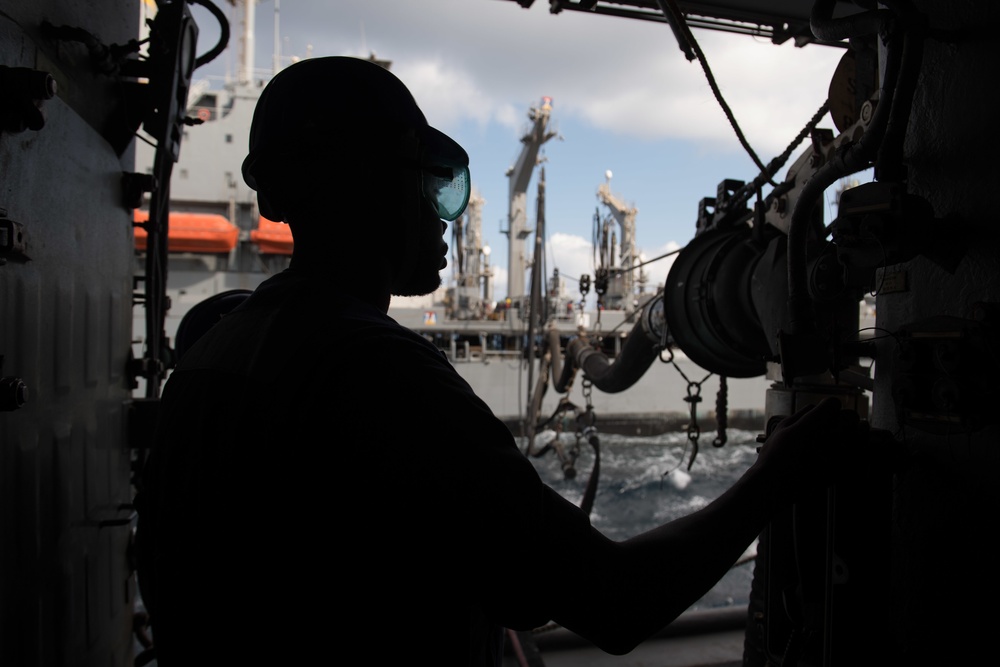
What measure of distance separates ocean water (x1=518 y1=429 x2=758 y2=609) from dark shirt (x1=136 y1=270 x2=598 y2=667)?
36.9ft

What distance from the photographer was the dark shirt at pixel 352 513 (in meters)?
0.82

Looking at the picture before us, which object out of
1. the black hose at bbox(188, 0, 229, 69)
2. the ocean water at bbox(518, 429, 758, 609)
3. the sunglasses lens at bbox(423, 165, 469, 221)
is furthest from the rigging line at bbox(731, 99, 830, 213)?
the ocean water at bbox(518, 429, 758, 609)

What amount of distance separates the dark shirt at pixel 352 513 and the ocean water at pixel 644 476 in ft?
36.9

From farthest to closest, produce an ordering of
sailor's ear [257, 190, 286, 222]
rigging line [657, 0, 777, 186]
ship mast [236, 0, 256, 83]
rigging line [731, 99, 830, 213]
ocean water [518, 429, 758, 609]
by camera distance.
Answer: ship mast [236, 0, 256, 83] → ocean water [518, 429, 758, 609] → rigging line [731, 99, 830, 213] → rigging line [657, 0, 777, 186] → sailor's ear [257, 190, 286, 222]

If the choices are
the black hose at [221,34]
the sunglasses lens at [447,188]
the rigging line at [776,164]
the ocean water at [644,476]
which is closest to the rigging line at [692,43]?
the rigging line at [776,164]

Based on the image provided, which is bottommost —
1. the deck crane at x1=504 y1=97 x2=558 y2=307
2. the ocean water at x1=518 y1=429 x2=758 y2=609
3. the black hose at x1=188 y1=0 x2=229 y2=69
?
the ocean water at x1=518 y1=429 x2=758 y2=609

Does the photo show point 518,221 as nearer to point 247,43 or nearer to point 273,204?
point 247,43

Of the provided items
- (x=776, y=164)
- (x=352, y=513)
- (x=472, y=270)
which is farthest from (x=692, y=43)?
(x=472, y=270)

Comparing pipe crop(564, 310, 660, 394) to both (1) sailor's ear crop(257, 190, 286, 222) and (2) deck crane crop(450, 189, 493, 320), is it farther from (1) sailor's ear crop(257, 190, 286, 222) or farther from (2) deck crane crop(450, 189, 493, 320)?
(2) deck crane crop(450, 189, 493, 320)

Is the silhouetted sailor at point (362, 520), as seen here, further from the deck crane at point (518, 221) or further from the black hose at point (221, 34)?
the deck crane at point (518, 221)

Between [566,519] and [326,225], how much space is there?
61 cm

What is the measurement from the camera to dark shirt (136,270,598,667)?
82 cm

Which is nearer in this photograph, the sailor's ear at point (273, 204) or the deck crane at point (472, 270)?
the sailor's ear at point (273, 204)

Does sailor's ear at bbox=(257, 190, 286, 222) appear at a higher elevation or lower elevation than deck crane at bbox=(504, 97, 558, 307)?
lower
